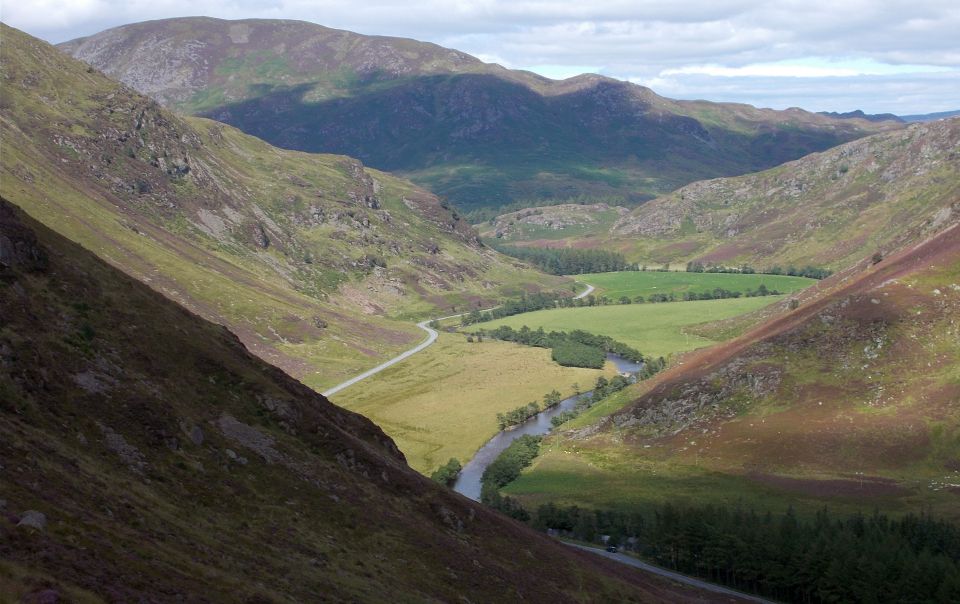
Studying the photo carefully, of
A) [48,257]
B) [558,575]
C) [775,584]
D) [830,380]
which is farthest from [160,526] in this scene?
[830,380]

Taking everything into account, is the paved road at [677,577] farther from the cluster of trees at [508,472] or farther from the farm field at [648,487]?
the farm field at [648,487]

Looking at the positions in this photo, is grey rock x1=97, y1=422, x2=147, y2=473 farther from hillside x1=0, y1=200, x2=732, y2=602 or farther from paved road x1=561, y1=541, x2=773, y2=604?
paved road x1=561, y1=541, x2=773, y2=604

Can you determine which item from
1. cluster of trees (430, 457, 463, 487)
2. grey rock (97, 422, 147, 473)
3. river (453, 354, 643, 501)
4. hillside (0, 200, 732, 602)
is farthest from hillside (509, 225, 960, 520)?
grey rock (97, 422, 147, 473)

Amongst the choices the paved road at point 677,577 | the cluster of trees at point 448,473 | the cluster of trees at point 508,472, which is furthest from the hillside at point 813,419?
the paved road at point 677,577

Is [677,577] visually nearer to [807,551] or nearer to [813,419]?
[807,551]

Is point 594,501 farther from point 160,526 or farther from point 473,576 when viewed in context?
point 160,526

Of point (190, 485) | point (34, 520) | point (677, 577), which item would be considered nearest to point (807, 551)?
point (677, 577)
